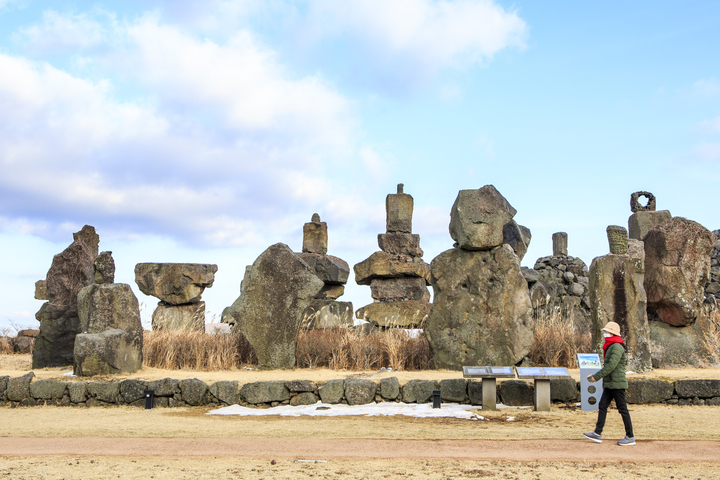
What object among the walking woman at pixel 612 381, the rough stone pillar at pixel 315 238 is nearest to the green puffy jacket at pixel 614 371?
the walking woman at pixel 612 381

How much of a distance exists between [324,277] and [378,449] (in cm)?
934

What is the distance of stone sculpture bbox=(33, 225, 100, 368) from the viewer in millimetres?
11234

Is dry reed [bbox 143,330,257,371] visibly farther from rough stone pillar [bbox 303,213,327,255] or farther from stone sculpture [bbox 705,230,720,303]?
stone sculpture [bbox 705,230,720,303]

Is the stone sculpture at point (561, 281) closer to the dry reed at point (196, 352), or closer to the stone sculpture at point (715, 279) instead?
the stone sculpture at point (715, 279)

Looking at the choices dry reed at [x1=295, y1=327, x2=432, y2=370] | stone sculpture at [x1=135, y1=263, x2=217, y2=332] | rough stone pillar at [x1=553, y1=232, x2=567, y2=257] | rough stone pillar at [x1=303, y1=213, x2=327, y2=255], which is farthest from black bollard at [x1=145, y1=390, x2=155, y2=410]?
rough stone pillar at [x1=553, y1=232, x2=567, y2=257]

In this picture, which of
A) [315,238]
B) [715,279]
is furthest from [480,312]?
[715,279]

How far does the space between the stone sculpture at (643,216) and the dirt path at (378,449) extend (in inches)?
377

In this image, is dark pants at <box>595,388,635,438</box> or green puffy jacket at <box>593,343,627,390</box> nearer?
dark pants at <box>595,388,635,438</box>

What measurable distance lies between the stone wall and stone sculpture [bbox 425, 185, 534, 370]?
1130 millimetres

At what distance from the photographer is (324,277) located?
49.7ft

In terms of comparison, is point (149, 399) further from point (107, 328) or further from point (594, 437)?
point (594, 437)

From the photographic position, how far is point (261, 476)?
492cm

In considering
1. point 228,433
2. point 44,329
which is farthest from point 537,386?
point 44,329

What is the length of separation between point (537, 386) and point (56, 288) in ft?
27.3
